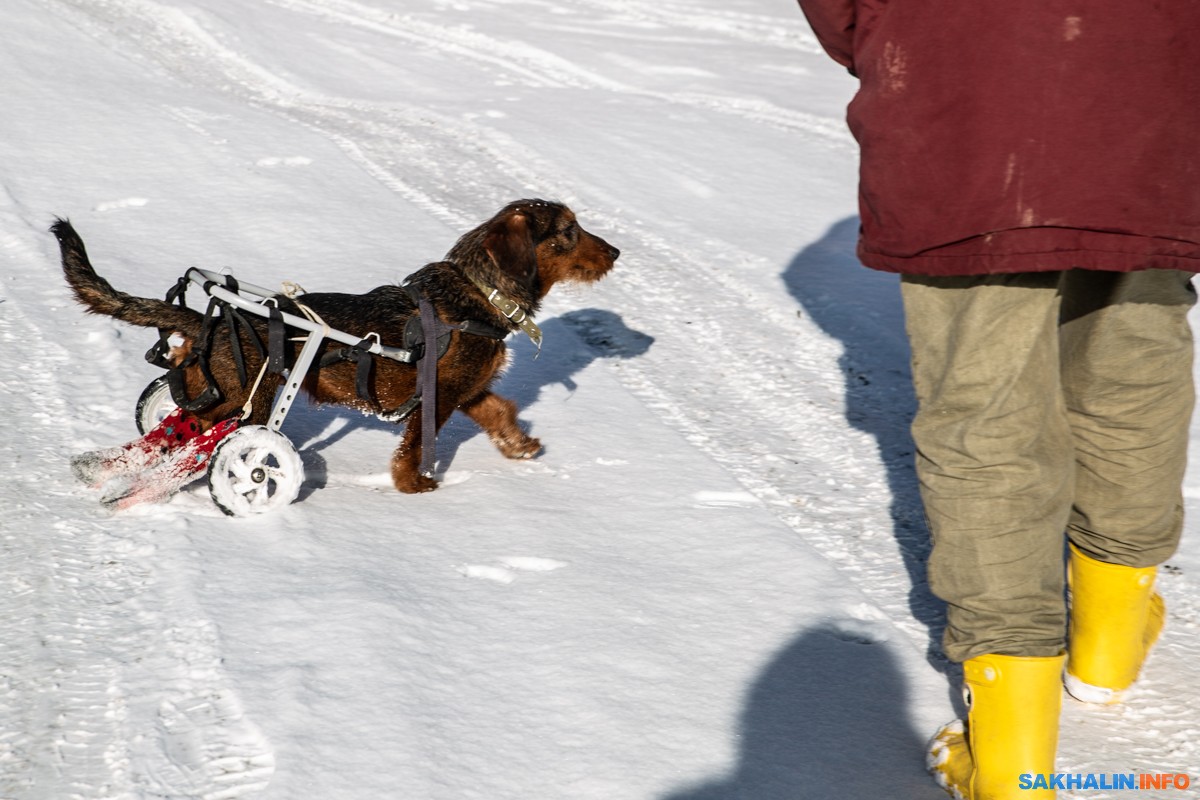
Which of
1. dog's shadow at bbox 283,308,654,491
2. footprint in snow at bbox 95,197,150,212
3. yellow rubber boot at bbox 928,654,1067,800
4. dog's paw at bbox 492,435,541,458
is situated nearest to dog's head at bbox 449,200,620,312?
dog's shadow at bbox 283,308,654,491

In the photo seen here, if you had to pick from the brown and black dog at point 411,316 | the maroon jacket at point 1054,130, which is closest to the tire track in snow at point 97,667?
the brown and black dog at point 411,316

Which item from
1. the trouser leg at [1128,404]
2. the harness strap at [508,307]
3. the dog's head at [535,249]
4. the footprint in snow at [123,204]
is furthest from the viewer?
the footprint in snow at [123,204]

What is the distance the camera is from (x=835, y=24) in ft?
7.20

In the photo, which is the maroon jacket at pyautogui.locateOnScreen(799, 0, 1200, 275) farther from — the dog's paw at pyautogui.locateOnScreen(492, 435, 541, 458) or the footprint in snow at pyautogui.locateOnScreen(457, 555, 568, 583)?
the dog's paw at pyautogui.locateOnScreen(492, 435, 541, 458)

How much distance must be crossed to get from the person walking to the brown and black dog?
1813mm

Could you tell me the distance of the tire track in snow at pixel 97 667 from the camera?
7.06ft

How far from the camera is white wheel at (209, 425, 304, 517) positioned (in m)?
3.19

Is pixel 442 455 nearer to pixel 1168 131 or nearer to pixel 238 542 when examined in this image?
pixel 238 542

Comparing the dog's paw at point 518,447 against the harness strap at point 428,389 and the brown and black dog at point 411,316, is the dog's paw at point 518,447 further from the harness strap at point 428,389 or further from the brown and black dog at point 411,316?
the harness strap at point 428,389

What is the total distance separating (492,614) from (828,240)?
3.99 metres

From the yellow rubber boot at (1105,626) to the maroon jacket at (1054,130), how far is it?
82 cm

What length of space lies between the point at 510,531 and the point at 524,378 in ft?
4.60

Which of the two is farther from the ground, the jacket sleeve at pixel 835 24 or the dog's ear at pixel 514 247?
the jacket sleeve at pixel 835 24

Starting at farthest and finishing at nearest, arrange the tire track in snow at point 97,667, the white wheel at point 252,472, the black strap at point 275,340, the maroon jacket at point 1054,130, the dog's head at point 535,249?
the dog's head at point 535,249 → the black strap at point 275,340 → the white wheel at point 252,472 → the tire track in snow at point 97,667 → the maroon jacket at point 1054,130
